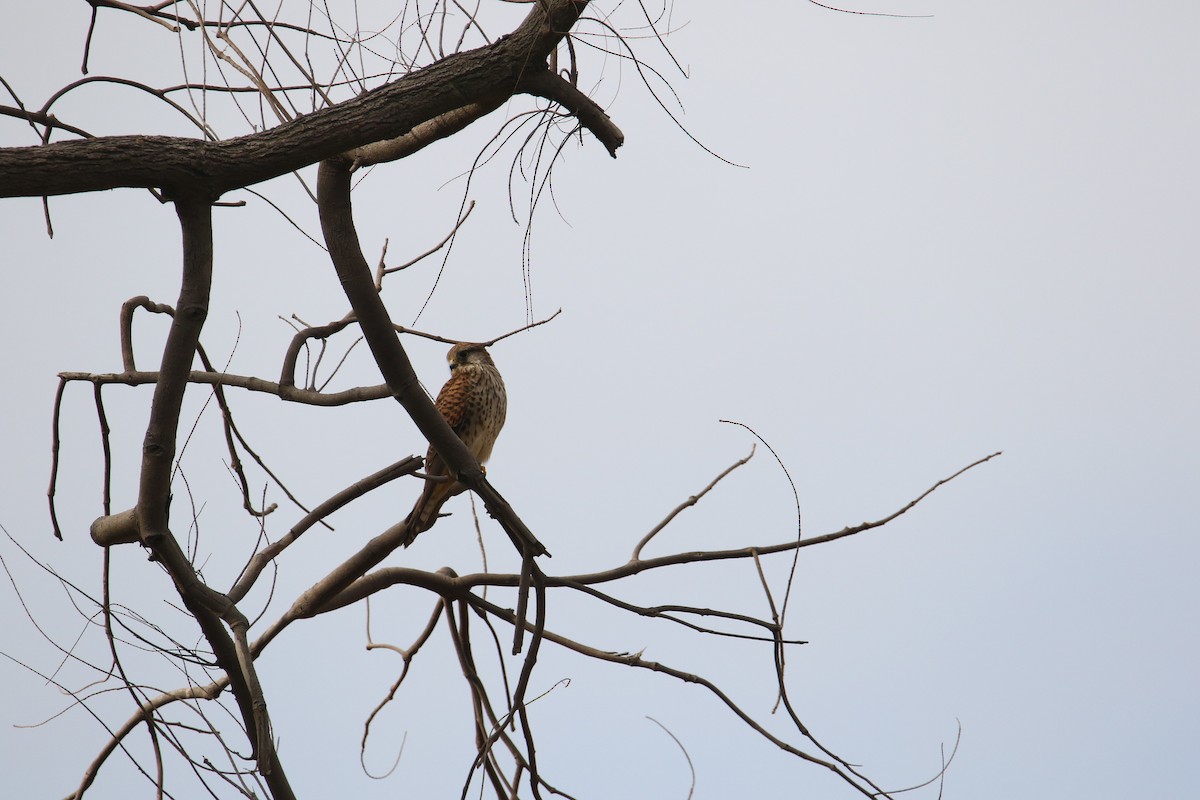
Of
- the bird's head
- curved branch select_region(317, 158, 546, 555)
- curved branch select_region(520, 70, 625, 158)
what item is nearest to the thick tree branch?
curved branch select_region(520, 70, 625, 158)

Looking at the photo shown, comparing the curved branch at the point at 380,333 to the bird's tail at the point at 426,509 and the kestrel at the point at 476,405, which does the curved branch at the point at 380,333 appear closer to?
the bird's tail at the point at 426,509

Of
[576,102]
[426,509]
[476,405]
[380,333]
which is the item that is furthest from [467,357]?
[576,102]

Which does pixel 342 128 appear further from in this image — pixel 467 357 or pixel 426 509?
pixel 467 357

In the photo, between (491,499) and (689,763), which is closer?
(491,499)

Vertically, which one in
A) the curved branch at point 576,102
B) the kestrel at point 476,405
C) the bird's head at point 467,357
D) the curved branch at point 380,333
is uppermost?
the bird's head at point 467,357

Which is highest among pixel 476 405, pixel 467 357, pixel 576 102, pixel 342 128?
pixel 467 357

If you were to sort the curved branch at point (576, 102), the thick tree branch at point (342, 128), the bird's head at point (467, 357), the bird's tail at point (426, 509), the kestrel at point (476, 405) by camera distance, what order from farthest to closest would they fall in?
the bird's head at point (467, 357) < the kestrel at point (476, 405) < the bird's tail at point (426, 509) < the curved branch at point (576, 102) < the thick tree branch at point (342, 128)

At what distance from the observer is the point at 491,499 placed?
248cm

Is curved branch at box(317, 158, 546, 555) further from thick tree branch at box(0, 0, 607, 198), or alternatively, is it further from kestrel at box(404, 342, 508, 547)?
kestrel at box(404, 342, 508, 547)

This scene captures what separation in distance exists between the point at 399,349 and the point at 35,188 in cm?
77

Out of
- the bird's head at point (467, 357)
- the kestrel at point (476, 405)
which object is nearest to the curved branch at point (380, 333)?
the kestrel at point (476, 405)

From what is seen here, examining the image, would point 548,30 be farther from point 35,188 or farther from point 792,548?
point 792,548

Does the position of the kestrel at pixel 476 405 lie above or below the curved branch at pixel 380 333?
above

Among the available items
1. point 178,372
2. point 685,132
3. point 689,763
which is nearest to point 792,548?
point 689,763
